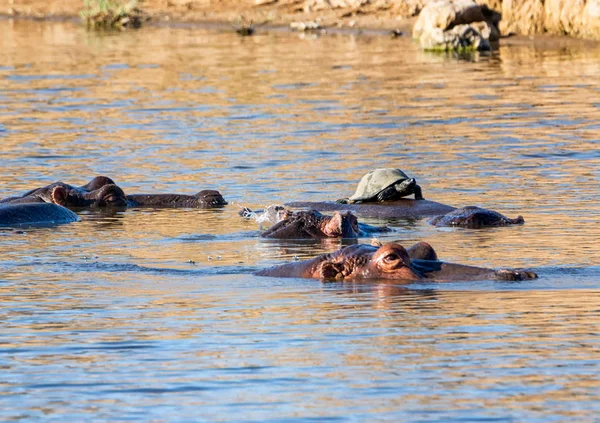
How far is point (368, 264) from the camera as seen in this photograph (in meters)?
8.73

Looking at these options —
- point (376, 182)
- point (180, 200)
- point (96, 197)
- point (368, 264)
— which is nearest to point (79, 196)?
point (96, 197)

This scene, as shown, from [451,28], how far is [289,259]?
23.8 metres

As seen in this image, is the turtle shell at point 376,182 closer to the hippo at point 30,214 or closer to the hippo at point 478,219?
the hippo at point 478,219

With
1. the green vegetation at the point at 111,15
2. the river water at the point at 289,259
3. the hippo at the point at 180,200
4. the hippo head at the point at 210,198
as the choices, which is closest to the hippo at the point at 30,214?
the river water at the point at 289,259

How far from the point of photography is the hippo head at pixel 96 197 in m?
13.3

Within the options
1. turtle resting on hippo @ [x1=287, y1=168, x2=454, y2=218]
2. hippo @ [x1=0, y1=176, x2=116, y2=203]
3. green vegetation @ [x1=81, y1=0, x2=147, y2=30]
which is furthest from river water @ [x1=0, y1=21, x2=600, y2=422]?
green vegetation @ [x1=81, y1=0, x2=147, y2=30]

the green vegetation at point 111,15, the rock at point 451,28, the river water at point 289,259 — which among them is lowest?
the river water at point 289,259

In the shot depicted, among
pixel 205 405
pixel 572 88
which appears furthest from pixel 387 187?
pixel 572 88

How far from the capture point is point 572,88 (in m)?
23.7

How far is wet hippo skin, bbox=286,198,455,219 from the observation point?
40.6 ft

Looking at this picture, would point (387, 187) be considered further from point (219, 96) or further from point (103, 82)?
point (103, 82)

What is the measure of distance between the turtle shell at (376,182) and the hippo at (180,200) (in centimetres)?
122

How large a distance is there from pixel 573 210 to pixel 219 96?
12959 mm

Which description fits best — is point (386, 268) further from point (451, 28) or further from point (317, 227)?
point (451, 28)
